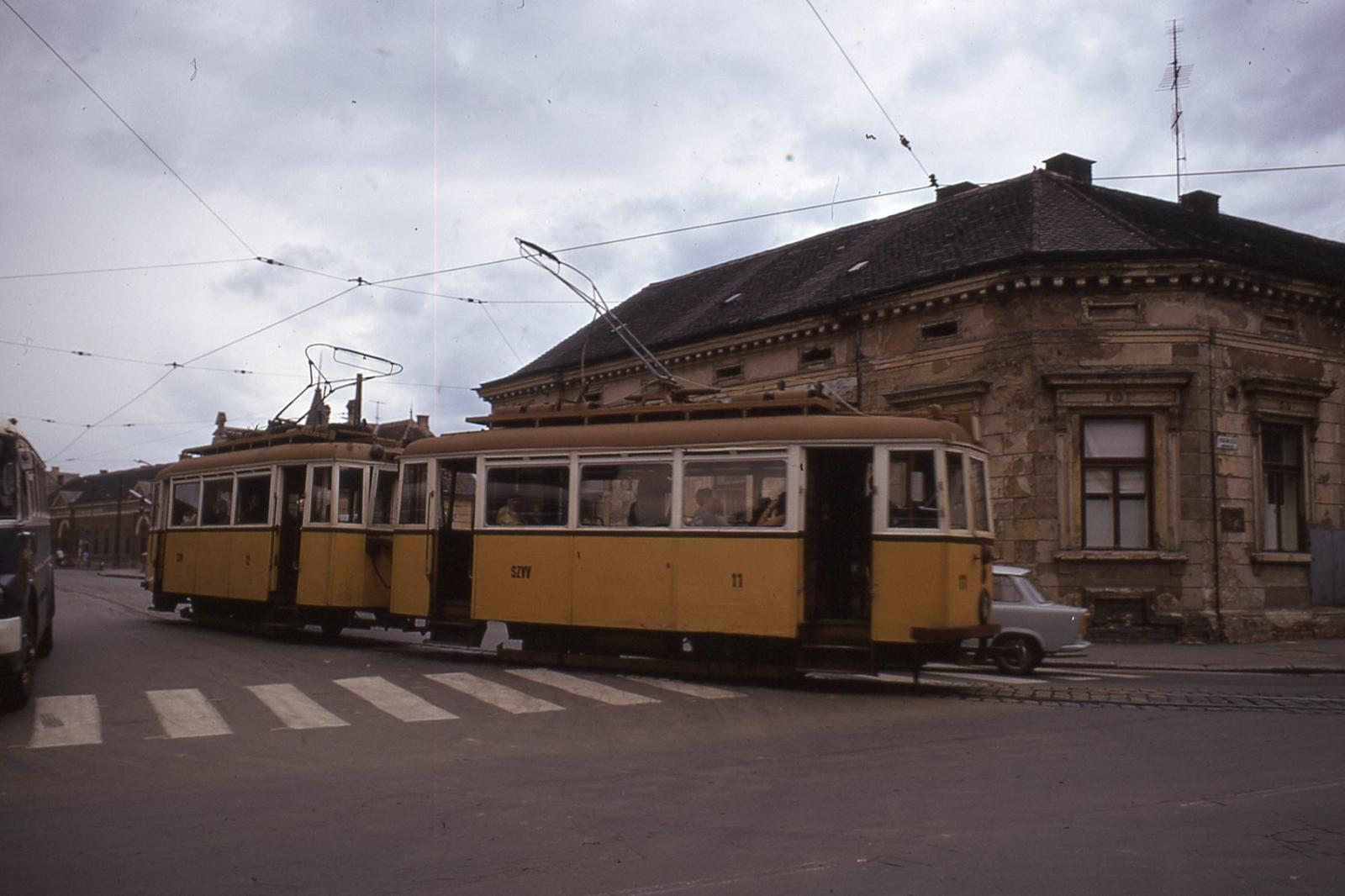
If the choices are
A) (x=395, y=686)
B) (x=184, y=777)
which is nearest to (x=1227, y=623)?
(x=395, y=686)

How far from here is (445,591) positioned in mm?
15547

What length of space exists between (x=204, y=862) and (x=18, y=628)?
524 cm

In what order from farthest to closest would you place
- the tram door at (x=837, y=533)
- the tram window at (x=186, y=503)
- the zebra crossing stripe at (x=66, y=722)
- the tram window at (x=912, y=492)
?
the tram window at (x=186, y=503) → the tram door at (x=837, y=533) → the tram window at (x=912, y=492) → the zebra crossing stripe at (x=66, y=722)

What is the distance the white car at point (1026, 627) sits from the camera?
15.5m

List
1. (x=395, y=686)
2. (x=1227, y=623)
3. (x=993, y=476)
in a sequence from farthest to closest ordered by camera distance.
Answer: (x=993, y=476) → (x=1227, y=623) → (x=395, y=686)

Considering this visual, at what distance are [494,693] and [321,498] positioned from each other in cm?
667

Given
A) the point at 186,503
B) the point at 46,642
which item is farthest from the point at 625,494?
the point at 186,503

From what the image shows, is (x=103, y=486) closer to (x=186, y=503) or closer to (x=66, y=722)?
(x=186, y=503)

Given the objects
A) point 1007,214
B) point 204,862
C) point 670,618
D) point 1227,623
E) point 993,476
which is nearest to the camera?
point 204,862

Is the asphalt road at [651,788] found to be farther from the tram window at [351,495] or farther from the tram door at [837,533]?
the tram window at [351,495]

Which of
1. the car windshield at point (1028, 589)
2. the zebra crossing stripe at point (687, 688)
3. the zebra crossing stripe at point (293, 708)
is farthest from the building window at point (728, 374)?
the zebra crossing stripe at point (293, 708)

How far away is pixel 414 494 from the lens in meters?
15.9

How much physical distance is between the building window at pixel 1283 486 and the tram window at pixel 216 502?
1906cm

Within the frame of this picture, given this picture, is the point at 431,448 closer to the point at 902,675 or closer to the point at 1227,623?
the point at 902,675
